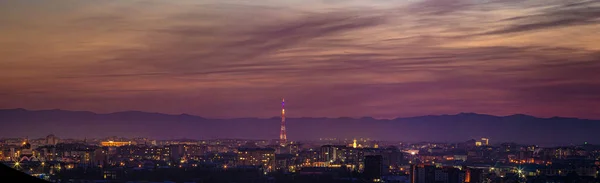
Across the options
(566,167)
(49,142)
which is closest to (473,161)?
(566,167)

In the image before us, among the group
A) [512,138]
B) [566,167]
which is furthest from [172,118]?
[566,167]

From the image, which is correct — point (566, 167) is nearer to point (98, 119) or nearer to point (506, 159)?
point (506, 159)

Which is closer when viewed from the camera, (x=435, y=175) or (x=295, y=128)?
(x=435, y=175)

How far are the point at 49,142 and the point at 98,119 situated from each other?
34.9 metres

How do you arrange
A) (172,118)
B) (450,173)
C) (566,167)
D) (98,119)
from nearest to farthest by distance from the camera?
(450,173), (566,167), (98,119), (172,118)

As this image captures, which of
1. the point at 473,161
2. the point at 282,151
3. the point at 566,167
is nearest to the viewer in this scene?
the point at 566,167

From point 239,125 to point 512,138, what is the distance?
36988 mm

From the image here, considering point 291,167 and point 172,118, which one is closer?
point 291,167

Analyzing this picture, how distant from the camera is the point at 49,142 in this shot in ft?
245

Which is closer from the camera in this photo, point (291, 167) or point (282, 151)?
point (291, 167)

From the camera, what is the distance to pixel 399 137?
112m

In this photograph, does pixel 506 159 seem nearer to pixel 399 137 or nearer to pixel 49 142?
pixel 49 142

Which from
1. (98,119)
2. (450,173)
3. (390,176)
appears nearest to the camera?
(450,173)

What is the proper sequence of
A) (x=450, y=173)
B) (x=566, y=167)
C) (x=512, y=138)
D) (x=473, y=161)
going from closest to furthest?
(x=450, y=173) → (x=566, y=167) → (x=473, y=161) → (x=512, y=138)
